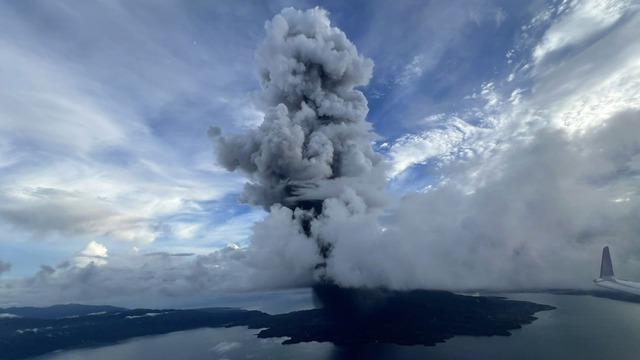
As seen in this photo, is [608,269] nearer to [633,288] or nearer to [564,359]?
[633,288]

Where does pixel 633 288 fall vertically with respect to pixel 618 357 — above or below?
above

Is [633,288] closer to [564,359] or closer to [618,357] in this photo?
[564,359]

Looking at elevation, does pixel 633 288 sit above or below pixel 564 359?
above

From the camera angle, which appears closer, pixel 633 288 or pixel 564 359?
pixel 633 288

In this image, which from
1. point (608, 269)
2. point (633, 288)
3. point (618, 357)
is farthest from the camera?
point (618, 357)

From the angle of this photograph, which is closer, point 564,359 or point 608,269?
point 608,269

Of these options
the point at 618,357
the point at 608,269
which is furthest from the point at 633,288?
the point at 618,357

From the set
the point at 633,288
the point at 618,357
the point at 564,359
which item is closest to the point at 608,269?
the point at 633,288

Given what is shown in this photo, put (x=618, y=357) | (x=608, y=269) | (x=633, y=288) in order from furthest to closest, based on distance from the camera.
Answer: (x=618, y=357), (x=608, y=269), (x=633, y=288)
